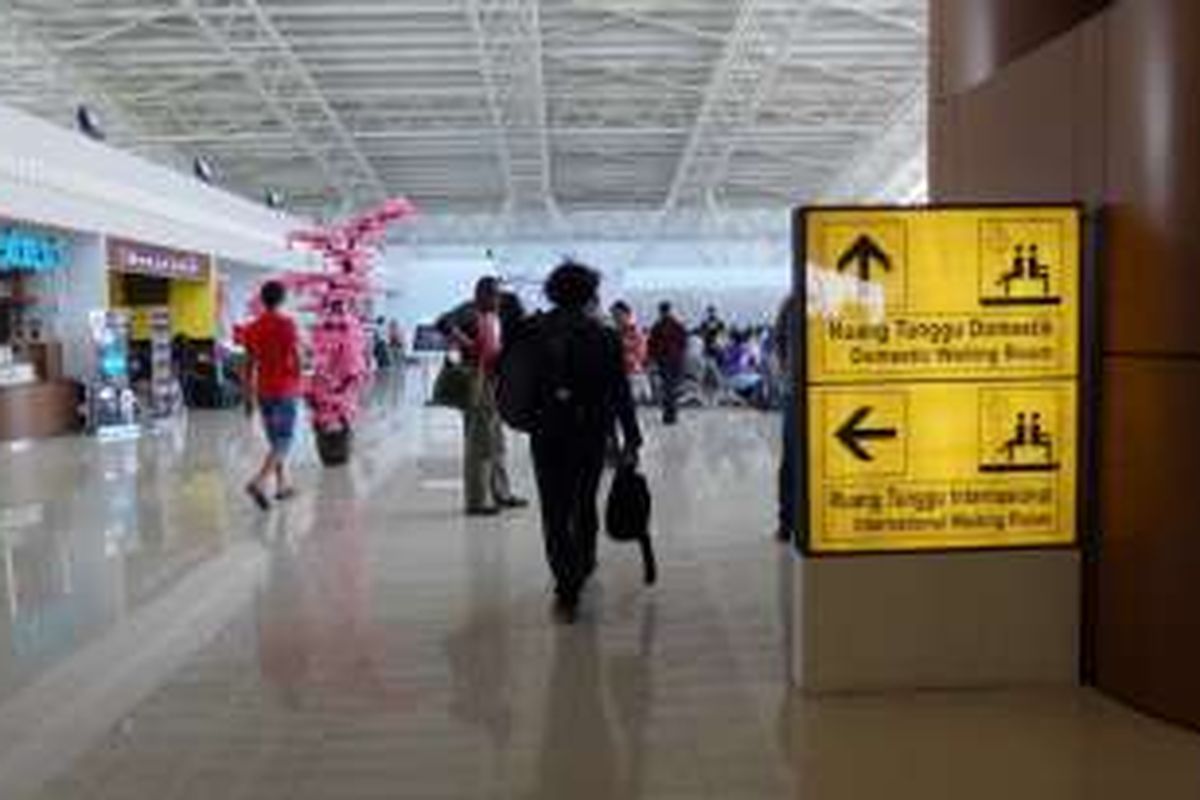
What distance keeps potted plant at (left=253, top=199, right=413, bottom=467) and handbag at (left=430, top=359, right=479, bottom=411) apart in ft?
13.4

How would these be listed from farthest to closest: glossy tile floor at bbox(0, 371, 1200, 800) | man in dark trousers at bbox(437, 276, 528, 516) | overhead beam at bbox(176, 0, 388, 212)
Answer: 1. overhead beam at bbox(176, 0, 388, 212)
2. man in dark trousers at bbox(437, 276, 528, 516)
3. glossy tile floor at bbox(0, 371, 1200, 800)

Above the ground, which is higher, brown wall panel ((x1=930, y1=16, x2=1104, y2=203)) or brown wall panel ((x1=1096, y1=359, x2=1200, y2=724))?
brown wall panel ((x1=930, y1=16, x2=1104, y2=203))

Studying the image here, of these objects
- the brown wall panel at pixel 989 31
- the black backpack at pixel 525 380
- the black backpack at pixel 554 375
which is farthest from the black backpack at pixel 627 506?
the brown wall panel at pixel 989 31

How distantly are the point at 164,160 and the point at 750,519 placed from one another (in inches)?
1329

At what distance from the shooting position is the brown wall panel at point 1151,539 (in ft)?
17.0

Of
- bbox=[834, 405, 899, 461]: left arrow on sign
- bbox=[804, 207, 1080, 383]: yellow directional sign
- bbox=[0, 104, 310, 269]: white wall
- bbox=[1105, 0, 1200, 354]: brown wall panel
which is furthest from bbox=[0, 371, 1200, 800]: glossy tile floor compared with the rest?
bbox=[0, 104, 310, 269]: white wall

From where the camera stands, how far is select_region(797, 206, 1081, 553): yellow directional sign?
5645 millimetres

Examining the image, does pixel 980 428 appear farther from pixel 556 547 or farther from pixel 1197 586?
pixel 556 547

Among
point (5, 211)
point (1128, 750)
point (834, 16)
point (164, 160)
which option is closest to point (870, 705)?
point (1128, 750)

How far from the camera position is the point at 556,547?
7.37 m

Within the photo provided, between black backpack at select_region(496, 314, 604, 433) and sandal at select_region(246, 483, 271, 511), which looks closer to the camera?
black backpack at select_region(496, 314, 604, 433)

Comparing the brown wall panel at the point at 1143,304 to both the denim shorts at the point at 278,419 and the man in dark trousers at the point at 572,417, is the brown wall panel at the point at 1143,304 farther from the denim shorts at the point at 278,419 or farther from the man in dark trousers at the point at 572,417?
the denim shorts at the point at 278,419

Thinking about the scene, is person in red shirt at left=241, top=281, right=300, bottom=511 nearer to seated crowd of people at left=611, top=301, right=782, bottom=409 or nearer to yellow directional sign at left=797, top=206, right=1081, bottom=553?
yellow directional sign at left=797, top=206, right=1081, bottom=553

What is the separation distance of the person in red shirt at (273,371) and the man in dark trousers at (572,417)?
4692mm
